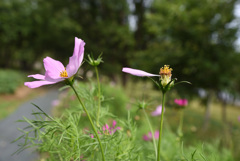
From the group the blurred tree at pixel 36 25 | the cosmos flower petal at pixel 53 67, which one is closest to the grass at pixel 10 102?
the blurred tree at pixel 36 25

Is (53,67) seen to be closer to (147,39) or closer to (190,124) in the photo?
(190,124)

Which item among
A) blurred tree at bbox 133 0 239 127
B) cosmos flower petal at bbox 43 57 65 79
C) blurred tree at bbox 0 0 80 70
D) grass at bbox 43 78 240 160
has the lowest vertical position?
grass at bbox 43 78 240 160

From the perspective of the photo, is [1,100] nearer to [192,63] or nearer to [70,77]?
[192,63]

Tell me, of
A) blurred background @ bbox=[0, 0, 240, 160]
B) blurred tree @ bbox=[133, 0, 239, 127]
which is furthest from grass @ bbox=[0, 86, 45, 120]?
blurred tree @ bbox=[133, 0, 239, 127]

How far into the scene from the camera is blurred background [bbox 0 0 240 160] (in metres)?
5.30

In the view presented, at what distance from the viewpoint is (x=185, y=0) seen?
5.76m

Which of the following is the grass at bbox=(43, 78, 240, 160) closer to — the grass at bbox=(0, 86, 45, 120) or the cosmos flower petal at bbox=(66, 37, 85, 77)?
the cosmos flower petal at bbox=(66, 37, 85, 77)

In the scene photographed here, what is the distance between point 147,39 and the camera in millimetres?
12008

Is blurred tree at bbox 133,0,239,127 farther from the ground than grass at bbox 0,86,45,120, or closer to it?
farther from the ground

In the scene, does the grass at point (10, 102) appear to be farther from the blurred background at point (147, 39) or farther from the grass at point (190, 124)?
the grass at point (190, 124)

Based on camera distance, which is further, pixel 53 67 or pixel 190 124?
pixel 190 124

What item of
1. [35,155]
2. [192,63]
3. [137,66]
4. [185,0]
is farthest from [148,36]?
[35,155]

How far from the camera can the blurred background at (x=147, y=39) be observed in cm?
530

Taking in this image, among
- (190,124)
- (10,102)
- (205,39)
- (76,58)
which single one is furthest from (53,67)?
(10,102)
